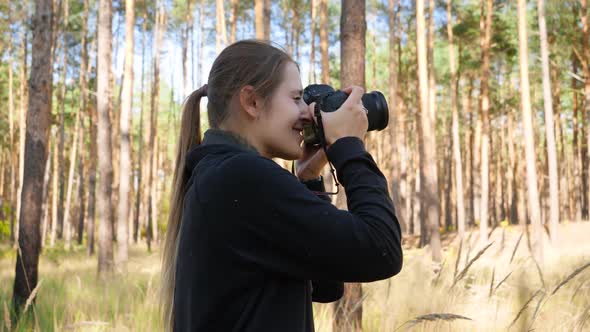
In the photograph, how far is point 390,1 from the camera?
61.0 ft

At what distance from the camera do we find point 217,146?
1.34 meters

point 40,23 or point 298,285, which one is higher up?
point 40,23

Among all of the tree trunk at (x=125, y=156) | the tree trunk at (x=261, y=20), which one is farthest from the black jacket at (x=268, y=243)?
the tree trunk at (x=125, y=156)

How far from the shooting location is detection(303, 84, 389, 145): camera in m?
1.47

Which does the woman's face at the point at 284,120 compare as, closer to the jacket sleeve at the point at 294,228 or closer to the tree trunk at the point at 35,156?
the jacket sleeve at the point at 294,228

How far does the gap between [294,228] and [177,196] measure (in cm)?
46

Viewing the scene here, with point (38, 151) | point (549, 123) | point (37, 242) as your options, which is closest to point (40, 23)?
point (38, 151)

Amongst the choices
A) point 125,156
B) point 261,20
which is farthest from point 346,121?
point 125,156

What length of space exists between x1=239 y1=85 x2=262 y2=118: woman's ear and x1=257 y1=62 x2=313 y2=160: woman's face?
2 centimetres

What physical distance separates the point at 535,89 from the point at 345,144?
28.7 m

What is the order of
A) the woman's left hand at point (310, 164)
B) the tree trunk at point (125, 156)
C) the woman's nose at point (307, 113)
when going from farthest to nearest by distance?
the tree trunk at point (125, 156), the woman's left hand at point (310, 164), the woman's nose at point (307, 113)

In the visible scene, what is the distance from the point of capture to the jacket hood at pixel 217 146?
1.33 m

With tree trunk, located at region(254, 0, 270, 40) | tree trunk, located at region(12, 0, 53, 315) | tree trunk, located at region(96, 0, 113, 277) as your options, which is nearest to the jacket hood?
tree trunk, located at region(12, 0, 53, 315)

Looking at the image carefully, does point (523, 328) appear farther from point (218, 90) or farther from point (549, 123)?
point (549, 123)
